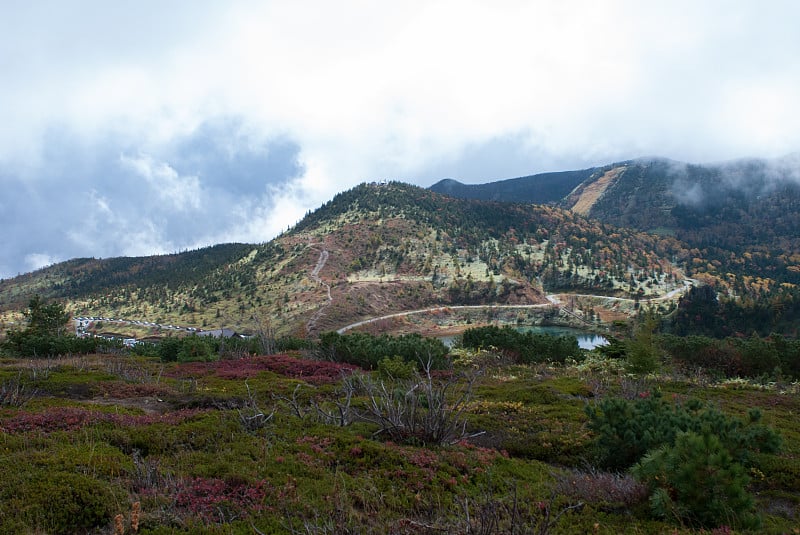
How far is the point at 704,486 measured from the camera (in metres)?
5.67

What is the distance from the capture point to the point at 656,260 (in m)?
124

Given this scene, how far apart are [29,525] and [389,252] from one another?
10766 cm

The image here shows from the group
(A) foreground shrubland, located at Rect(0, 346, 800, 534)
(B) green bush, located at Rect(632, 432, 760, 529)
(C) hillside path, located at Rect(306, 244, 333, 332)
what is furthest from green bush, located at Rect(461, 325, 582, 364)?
(C) hillside path, located at Rect(306, 244, 333, 332)

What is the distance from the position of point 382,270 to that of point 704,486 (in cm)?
10125

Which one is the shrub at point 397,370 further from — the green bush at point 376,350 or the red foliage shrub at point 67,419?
the red foliage shrub at point 67,419

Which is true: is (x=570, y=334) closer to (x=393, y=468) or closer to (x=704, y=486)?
(x=393, y=468)

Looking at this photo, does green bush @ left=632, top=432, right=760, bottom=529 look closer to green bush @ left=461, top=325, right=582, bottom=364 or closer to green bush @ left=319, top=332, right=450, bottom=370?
green bush @ left=319, top=332, right=450, bottom=370

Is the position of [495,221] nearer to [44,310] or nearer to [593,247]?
[593,247]

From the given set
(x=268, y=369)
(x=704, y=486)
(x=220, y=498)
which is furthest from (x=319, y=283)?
(x=704, y=486)

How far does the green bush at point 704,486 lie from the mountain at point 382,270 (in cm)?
6728

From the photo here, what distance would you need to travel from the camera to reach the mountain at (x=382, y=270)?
88188 mm

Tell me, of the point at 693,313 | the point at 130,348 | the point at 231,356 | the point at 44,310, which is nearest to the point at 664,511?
the point at 231,356

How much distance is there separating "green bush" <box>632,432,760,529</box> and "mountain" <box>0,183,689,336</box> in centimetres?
6728

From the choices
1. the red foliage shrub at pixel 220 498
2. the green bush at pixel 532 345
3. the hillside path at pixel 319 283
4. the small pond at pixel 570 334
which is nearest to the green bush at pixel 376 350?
the green bush at pixel 532 345
